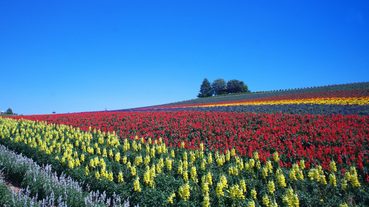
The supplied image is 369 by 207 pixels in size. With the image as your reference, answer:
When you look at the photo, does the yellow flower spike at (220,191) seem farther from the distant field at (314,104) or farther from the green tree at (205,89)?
the green tree at (205,89)

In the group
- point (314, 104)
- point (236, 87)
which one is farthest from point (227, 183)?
point (236, 87)

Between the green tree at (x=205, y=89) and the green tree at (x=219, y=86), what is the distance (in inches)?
47.7

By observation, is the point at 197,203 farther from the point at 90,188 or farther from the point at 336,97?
the point at 336,97

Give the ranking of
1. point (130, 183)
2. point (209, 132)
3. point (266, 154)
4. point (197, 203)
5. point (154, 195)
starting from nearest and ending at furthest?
point (197, 203)
point (154, 195)
point (130, 183)
point (266, 154)
point (209, 132)

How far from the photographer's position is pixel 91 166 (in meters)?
9.25

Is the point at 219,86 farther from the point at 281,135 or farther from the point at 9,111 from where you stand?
the point at 281,135

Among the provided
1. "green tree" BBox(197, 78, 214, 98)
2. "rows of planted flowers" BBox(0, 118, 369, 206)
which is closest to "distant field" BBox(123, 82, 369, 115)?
"rows of planted flowers" BBox(0, 118, 369, 206)

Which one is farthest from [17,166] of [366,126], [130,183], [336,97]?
[336,97]

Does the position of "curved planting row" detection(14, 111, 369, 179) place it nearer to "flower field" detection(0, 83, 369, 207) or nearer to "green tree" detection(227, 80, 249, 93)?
"flower field" detection(0, 83, 369, 207)

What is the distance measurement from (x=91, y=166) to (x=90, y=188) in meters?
1.53

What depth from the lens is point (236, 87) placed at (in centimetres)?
7756

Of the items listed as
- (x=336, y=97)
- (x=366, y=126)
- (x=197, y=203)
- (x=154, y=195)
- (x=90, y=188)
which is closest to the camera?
(x=197, y=203)

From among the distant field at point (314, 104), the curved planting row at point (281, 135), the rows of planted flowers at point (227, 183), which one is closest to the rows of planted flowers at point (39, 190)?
the rows of planted flowers at point (227, 183)

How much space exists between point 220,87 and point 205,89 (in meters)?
4.23
